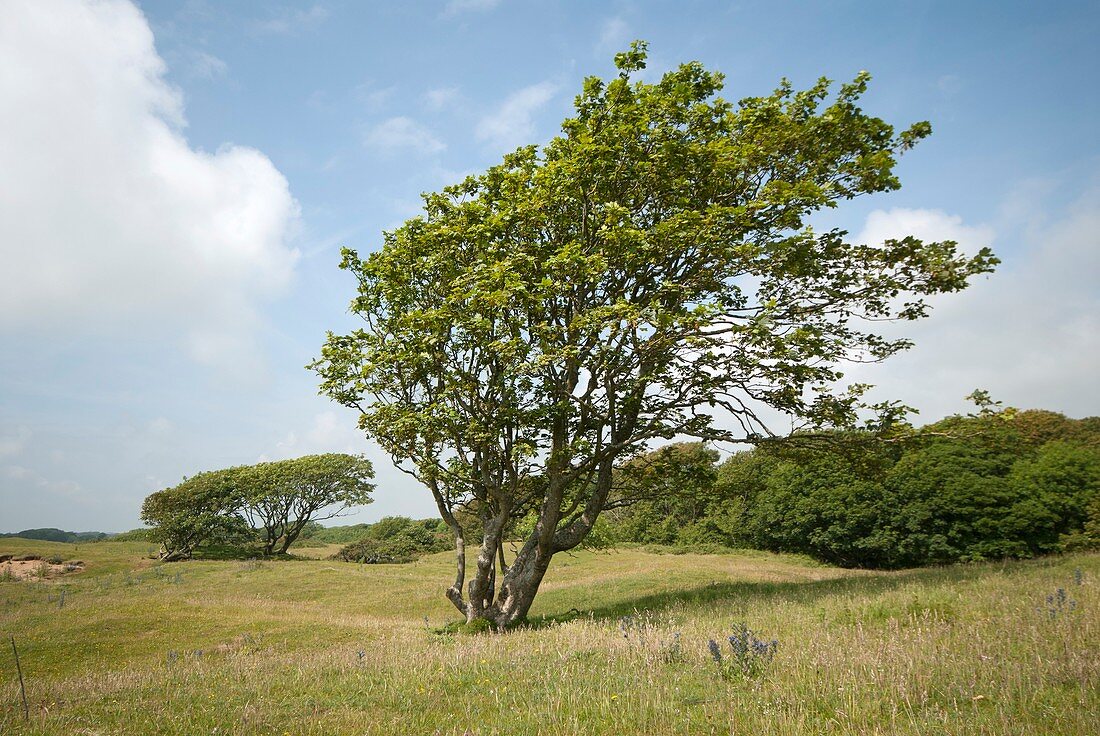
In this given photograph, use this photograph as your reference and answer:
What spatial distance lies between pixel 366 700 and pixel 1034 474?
124ft

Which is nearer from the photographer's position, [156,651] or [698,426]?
[698,426]

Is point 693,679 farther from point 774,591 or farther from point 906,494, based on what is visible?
point 906,494

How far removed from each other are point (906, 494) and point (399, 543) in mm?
48190

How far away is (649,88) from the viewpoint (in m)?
14.1

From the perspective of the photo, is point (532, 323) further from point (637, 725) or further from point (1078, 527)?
point (1078, 527)

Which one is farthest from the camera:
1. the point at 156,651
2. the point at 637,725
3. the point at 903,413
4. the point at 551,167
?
the point at 156,651

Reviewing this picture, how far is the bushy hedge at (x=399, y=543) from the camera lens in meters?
58.1

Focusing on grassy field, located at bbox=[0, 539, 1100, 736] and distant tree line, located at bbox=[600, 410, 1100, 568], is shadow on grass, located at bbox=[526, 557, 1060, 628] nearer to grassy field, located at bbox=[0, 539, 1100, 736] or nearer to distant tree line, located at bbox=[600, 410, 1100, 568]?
grassy field, located at bbox=[0, 539, 1100, 736]

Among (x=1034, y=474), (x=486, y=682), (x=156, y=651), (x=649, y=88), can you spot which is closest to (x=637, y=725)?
(x=486, y=682)

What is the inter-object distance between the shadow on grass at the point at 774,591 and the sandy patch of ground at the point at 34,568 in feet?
142

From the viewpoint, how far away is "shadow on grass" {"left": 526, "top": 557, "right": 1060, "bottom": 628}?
14938 millimetres

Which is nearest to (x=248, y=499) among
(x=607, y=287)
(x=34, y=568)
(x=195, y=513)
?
(x=195, y=513)

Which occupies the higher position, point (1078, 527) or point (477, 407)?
point (477, 407)

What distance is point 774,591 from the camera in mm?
17578
